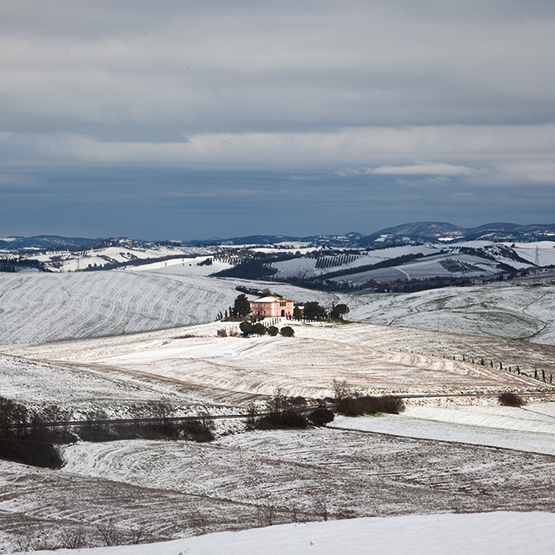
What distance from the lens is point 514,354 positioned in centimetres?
9356

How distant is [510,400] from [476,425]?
10937 millimetres

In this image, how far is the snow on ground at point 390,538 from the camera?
22.6 metres

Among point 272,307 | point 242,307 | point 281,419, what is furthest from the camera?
point 242,307

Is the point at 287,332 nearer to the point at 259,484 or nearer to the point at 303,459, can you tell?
the point at 303,459

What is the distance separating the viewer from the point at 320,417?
180 ft

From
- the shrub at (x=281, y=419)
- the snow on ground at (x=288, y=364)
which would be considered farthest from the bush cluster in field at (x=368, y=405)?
the shrub at (x=281, y=419)

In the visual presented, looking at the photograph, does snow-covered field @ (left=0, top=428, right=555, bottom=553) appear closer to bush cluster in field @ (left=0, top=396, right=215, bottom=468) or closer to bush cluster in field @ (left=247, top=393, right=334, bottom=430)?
bush cluster in field @ (left=0, top=396, right=215, bottom=468)

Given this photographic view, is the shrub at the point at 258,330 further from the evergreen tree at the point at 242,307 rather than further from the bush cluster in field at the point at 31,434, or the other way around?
the bush cluster in field at the point at 31,434

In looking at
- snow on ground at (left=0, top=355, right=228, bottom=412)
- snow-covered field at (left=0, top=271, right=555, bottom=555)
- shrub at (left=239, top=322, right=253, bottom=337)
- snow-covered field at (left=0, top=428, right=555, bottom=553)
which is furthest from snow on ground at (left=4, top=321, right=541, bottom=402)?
snow-covered field at (left=0, top=428, right=555, bottom=553)

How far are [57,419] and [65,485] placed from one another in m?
15.7

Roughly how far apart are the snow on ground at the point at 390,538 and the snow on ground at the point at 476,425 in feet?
63.8

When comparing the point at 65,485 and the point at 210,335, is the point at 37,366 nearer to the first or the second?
the point at 65,485

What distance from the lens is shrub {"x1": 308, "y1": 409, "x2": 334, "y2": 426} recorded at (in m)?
53.9

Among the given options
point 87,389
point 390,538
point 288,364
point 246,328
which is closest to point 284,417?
point 87,389
